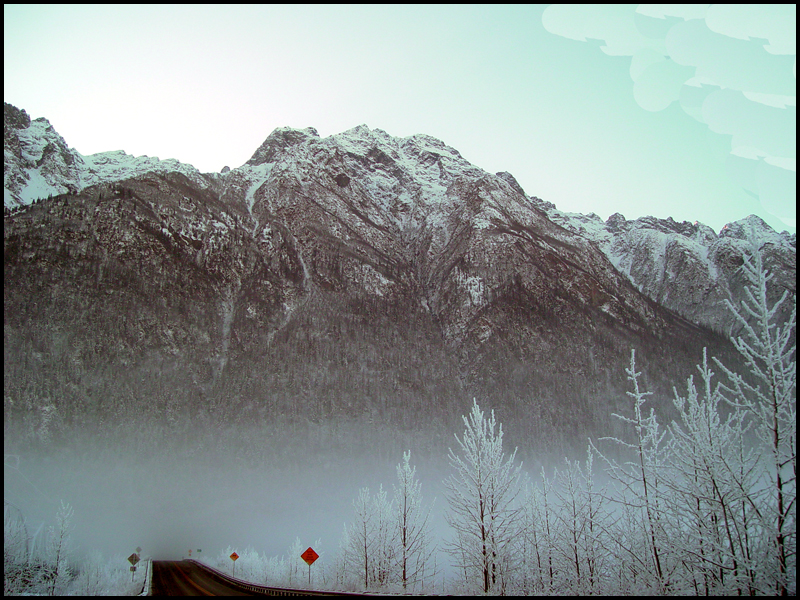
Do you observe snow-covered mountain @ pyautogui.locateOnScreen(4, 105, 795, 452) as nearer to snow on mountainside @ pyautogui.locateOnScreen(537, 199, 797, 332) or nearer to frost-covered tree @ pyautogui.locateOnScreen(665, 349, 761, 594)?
snow on mountainside @ pyautogui.locateOnScreen(537, 199, 797, 332)

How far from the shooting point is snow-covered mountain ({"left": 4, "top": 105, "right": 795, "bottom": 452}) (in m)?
115

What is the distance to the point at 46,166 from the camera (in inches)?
5965

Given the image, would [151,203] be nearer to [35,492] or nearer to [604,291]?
[35,492]

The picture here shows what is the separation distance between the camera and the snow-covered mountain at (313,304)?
377 feet

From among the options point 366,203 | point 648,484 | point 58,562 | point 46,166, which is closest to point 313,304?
point 366,203

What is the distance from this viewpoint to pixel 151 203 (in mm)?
143375

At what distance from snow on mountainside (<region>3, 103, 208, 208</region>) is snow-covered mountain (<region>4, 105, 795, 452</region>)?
0.69m

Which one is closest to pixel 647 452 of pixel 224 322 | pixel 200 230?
pixel 224 322

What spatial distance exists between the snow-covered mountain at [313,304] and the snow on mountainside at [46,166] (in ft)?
2.27

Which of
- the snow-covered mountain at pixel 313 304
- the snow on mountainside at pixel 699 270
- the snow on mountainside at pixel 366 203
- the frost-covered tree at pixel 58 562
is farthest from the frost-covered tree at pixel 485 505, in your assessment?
the snow on mountainside at pixel 699 270

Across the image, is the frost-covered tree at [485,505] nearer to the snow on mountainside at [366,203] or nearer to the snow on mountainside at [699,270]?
the snow on mountainside at [366,203]

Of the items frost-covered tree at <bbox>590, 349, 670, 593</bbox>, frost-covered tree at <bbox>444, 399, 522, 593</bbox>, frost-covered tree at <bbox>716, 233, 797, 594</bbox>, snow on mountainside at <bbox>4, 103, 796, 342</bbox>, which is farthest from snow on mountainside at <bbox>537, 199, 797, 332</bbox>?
frost-covered tree at <bbox>716, 233, 797, 594</bbox>

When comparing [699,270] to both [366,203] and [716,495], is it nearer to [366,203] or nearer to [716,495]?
[366,203]

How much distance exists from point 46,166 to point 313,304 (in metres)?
95.9
